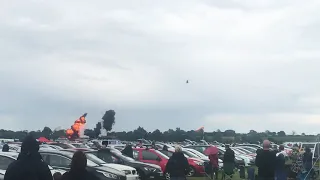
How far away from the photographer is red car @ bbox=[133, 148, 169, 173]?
23734mm

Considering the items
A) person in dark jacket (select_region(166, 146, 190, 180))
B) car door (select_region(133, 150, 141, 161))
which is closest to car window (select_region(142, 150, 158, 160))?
car door (select_region(133, 150, 141, 161))

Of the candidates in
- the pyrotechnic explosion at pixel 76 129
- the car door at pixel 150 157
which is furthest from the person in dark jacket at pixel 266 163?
the pyrotechnic explosion at pixel 76 129

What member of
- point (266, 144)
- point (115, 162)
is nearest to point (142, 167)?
point (115, 162)

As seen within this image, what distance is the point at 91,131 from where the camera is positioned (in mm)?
57656

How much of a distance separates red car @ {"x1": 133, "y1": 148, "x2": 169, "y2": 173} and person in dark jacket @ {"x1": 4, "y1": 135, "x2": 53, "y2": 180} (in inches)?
677

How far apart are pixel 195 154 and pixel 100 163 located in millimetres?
12921

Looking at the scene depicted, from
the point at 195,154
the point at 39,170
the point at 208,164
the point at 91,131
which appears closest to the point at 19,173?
the point at 39,170

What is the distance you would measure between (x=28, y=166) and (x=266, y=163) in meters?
8.56

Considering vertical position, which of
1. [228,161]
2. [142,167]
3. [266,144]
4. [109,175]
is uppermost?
[266,144]

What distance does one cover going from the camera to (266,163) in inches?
542

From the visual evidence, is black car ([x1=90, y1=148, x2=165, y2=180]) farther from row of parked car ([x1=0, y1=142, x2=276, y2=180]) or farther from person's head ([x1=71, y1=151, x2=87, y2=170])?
person's head ([x1=71, y1=151, x2=87, y2=170])

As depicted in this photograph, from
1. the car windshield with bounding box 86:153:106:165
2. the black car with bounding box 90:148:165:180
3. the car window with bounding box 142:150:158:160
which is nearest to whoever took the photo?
the car windshield with bounding box 86:153:106:165

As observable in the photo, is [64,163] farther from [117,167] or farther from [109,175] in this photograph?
[117,167]

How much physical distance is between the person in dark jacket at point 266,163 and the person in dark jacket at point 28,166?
8.19 metres
